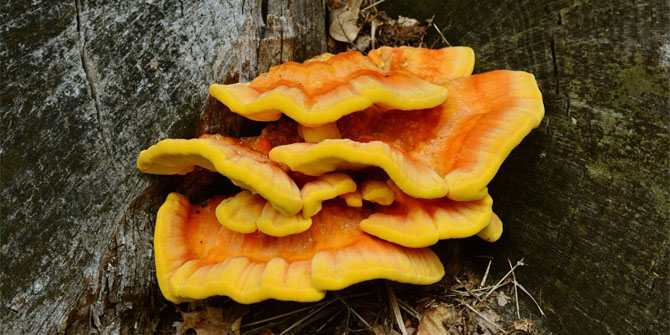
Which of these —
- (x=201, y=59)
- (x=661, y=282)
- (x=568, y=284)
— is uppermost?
(x=201, y=59)

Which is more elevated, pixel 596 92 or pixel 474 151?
pixel 596 92

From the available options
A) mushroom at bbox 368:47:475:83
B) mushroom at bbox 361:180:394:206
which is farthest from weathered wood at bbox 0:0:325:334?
mushroom at bbox 361:180:394:206

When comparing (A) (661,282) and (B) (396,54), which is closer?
(A) (661,282)

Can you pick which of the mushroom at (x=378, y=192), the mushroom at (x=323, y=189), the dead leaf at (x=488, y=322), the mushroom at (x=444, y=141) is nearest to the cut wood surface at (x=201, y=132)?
the dead leaf at (x=488, y=322)

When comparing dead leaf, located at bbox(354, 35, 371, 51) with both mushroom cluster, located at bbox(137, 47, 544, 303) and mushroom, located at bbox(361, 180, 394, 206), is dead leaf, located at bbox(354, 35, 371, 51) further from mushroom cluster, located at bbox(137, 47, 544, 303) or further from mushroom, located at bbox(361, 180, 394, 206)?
mushroom, located at bbox(361, 180, 394, 206)

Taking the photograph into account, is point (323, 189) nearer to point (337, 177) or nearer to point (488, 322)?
point (337, 177)

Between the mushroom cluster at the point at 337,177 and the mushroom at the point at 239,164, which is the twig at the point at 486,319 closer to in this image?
the mushroom cluster at the point at 337,177

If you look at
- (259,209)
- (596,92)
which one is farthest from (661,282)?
(259,209)

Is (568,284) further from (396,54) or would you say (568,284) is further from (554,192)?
(396,54)
